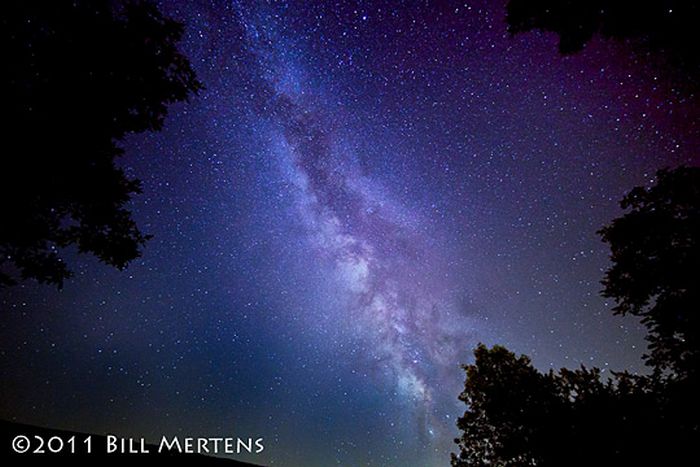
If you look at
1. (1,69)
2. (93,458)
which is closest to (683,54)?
(93,458)

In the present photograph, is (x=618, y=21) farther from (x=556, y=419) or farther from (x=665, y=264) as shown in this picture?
(x=556, y=419)

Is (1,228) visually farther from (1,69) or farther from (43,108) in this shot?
(1,69)

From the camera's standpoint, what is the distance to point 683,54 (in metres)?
4.95

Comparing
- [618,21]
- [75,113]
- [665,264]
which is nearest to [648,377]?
[665,264]

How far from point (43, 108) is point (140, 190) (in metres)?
2.28

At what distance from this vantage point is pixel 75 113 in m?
6.16

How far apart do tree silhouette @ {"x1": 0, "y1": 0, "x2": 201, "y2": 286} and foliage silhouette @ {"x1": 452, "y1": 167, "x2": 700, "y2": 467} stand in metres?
12.9

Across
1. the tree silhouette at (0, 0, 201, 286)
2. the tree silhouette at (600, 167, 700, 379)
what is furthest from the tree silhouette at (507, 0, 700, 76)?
the tree silhouette at (0, 0, 201, 286)

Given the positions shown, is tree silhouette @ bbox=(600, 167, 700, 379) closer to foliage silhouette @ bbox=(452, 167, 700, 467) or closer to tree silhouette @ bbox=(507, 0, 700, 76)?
foliage silhouette @ bbox=(452, 167, 700, 467)

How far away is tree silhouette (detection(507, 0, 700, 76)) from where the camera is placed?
4684 mm

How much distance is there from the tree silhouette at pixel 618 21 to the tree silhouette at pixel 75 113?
7.69 metres

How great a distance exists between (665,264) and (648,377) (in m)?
3.68

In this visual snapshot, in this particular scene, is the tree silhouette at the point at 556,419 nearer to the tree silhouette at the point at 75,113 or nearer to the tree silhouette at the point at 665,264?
the tree silhouette at the point at 665,264


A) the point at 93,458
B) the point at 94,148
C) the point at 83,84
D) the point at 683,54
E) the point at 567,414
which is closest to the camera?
the point at 93,458
